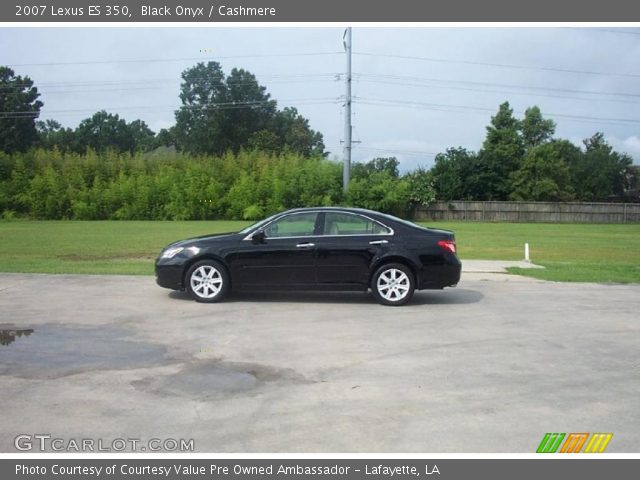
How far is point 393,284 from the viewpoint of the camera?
9977 mm

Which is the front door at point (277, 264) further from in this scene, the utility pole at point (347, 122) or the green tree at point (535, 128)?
the green tree at point (535, 128)

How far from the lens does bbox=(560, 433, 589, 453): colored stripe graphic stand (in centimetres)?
444

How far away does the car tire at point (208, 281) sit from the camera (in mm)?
10000

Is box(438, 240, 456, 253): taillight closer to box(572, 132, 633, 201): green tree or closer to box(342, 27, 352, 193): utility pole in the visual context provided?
box(342, 27, 352, 193): utility pole

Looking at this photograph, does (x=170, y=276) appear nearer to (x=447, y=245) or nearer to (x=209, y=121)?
(x=447, y=245)

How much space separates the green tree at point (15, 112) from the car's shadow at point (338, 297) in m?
66.1

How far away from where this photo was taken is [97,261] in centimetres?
1625

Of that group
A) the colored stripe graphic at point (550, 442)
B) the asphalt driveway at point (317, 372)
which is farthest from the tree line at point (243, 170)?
the colored stripe graphic at point (550, 442)

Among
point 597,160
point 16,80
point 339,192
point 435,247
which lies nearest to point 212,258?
point 435,247

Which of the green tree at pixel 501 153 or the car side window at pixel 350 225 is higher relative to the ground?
the green tree at pixel 501 153

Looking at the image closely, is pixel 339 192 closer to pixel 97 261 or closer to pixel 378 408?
pixel 97 261

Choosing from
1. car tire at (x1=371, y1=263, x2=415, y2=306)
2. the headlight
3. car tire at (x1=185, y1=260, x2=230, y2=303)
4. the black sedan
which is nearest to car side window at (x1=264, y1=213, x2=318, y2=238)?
Result: the black sedan

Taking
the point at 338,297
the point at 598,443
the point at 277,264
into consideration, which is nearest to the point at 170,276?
the point at 277,264

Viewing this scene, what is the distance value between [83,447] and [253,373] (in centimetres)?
212
